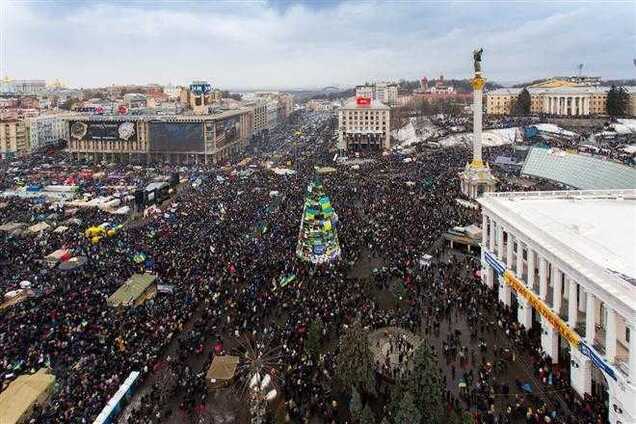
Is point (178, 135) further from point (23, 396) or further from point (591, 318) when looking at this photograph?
point (591, 318)

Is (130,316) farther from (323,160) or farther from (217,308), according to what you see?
(323,160)

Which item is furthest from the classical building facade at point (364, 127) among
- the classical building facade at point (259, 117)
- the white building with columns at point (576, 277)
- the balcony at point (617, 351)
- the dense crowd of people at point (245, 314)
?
the balcony at point (617, 351)

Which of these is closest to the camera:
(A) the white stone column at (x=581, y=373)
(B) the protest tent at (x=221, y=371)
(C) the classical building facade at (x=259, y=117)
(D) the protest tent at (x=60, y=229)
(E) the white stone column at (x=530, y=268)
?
(A) the white stone column at (x=581, y=373)

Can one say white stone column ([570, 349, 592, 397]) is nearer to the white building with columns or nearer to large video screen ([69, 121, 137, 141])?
the white building with columns

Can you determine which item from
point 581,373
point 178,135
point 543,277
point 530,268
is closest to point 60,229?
point 530,268

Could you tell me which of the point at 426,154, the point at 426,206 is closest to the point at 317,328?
the point at 426,206

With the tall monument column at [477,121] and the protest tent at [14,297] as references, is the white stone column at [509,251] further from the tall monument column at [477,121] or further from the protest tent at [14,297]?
the tall monument column at [477,121]

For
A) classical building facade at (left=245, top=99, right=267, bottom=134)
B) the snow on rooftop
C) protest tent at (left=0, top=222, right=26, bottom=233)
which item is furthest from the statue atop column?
classical building facade at (left=245, top=99, right=267, bottom=134)
